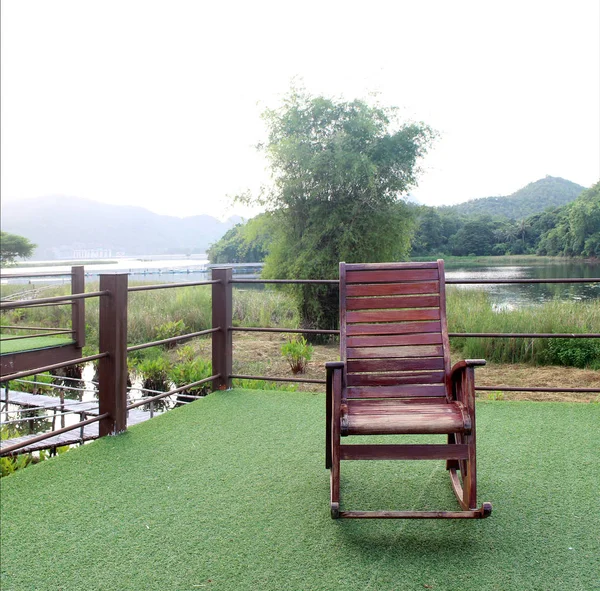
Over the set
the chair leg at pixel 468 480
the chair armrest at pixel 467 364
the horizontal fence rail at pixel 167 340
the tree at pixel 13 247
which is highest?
the tree at pixel 13 247

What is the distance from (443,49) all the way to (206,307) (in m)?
9.42

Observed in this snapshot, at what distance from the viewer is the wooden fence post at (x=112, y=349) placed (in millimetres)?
3072

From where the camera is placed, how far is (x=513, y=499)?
2227 millimetres

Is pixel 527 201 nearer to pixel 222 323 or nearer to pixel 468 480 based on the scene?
pixel 222 323

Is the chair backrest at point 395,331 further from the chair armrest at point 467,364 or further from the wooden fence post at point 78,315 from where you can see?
the wooden fence post at point 78,315

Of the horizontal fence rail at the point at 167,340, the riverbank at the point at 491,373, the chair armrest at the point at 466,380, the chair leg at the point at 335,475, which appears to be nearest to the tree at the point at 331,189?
the riverbank at the point at 491,373

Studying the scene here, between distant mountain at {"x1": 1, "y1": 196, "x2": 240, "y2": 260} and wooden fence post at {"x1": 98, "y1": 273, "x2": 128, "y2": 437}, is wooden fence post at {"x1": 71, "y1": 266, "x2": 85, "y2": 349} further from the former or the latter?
distant mountain at {"x1": 1, "y1": 196, "x2": 240, "y2": 260}

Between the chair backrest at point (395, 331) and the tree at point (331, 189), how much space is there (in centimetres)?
936

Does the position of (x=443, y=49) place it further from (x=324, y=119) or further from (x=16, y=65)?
(x=16, y=65)

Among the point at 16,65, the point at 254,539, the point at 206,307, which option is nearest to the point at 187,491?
the point at 254,539

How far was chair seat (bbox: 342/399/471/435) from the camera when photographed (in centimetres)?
195

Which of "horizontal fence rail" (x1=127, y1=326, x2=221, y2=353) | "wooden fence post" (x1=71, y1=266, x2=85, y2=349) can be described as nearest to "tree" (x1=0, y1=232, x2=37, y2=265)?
"wooden fence post" (x1=71, y1=266, x2=85, y2=349)

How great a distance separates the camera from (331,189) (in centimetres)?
1255

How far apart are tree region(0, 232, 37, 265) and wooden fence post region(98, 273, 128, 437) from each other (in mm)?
31470
